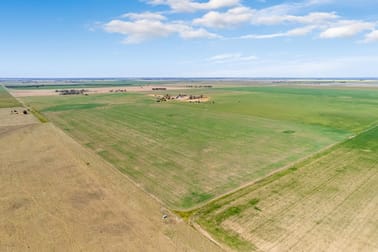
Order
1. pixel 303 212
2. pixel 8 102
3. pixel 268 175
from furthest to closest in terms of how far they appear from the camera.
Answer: pixel 8 102
pixel 268 175
pixel 303 212

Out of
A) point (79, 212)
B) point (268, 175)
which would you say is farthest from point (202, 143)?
point (79, 212)

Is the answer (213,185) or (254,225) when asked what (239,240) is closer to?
(254,225)

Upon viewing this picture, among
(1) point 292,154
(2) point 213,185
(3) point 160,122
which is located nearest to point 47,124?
(3) point 160,122

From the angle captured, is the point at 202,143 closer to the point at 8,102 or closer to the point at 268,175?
the point at 268,175

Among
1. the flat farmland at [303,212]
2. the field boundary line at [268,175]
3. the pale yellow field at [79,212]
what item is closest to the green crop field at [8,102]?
the pale yellow field at [79,212]

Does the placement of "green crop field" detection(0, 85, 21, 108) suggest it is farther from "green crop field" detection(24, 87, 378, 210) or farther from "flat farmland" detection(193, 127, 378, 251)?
"flat farmland" detection(193, 127, 378, 251)

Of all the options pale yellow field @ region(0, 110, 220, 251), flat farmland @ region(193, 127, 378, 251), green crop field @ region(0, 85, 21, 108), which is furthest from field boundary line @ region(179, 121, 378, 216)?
green crop field @ region(0, 85, 21, 108)

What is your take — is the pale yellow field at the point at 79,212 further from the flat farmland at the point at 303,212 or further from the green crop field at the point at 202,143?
the flat farmland at the point at 303,212
